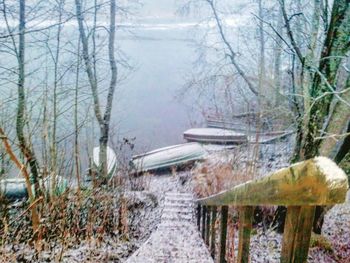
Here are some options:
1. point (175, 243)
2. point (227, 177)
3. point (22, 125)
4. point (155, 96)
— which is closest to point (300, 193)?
point (175, 243)

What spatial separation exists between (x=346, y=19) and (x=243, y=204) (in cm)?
308

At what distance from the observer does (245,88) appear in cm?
1155

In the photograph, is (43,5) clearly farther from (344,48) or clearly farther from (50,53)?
(344,48)

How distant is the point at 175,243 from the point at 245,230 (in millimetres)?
3803

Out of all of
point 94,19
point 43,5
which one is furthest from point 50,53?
point 94,19

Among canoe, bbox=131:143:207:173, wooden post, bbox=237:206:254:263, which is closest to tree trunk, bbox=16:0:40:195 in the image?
wooden post, bbox=237:206:254:263

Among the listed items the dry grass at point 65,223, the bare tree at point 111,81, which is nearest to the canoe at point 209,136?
the bare tree at point 111,81

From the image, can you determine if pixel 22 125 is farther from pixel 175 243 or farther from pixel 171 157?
pixel 171 157

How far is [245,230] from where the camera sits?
1643mm

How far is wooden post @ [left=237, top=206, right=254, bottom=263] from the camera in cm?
160

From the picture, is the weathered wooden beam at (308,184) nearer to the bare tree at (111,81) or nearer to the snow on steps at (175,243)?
the snow on steps at (175,243)

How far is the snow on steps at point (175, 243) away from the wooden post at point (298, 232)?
3.09 meters

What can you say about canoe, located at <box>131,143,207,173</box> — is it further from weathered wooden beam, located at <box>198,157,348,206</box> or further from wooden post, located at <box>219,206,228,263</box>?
weathered wooden beam, located at <box>198,157,348,206</box>

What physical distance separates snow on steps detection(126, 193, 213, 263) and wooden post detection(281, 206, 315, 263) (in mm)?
3094
